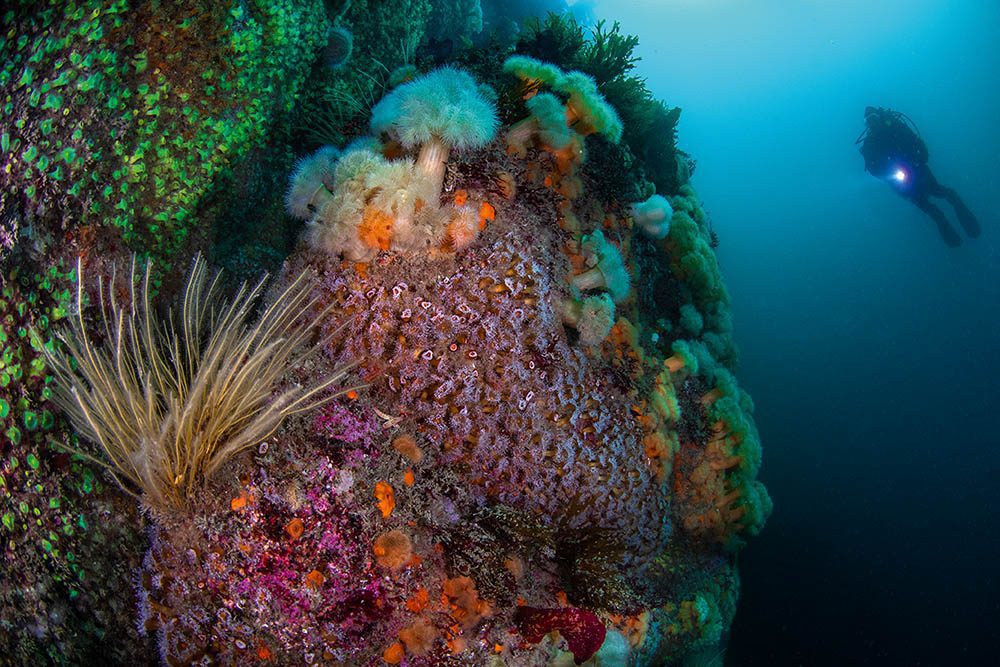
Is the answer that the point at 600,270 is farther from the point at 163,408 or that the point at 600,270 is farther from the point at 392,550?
the point at 163,408

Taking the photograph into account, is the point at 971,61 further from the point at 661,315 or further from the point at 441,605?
the point at 441,605

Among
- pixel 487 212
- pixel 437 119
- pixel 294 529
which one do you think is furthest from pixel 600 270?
pixel 294 529

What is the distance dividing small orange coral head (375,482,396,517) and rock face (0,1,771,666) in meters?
0.02

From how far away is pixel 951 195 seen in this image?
2086 centimetres

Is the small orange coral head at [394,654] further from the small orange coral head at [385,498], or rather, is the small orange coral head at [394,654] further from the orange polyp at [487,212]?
the orange polyp at [487,212]

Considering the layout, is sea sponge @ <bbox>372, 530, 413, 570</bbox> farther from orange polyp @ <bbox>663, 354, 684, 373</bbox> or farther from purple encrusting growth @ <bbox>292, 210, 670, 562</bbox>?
orange polyp @ <bbox>663, 354, 684, 373</bbox>

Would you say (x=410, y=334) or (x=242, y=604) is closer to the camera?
(x=242, y=604)

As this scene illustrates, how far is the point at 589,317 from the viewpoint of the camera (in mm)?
3650

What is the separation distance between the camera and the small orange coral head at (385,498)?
261cm

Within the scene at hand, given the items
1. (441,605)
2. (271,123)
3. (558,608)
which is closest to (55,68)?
(271,123)

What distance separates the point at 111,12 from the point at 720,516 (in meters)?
6.72

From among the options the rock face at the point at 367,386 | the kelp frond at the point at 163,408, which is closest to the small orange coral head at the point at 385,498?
the rock face at the point at 367,386

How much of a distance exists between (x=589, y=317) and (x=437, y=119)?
181cm

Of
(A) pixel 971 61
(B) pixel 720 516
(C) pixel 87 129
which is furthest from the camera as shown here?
(A) pixel 971 61
